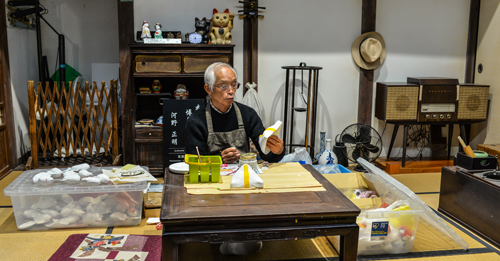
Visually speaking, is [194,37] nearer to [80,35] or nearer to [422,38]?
[80,35]

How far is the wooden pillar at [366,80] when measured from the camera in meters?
4.60

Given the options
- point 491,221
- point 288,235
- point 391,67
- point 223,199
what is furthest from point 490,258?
point 391,67

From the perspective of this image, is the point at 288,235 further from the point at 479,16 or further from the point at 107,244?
the point at 479,16

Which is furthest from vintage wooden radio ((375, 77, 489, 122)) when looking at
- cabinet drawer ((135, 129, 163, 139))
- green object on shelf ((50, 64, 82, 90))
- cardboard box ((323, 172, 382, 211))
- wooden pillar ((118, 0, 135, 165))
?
green object on shelf ((50, 64, 82, 90))

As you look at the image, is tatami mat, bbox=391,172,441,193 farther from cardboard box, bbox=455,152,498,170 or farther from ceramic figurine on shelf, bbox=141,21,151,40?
ceramic figurine on shelf, bbox=141,21,151,40

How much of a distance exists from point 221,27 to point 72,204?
222cm

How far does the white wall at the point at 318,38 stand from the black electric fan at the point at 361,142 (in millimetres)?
337

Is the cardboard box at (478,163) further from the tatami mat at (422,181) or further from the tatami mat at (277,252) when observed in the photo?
the tatami mat at (277,252)

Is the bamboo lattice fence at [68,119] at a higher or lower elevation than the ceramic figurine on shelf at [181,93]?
lower

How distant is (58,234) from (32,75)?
284 centimetres

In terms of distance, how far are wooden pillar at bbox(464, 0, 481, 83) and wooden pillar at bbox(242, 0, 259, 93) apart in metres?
2.57

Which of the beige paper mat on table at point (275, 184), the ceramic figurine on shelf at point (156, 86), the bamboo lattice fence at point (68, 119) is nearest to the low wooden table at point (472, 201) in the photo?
the beige paper mat on table at point (275, 184)

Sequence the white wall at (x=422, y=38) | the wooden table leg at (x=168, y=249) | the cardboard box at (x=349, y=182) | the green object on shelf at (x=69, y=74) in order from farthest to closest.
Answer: the green object on shelf at (x=69, y=74) < the white wall at (x=422, y=38) < the cardboard box at (x=349, y=182) < the wooden table leg at (x=168, y=249)

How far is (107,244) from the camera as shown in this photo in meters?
2.52
